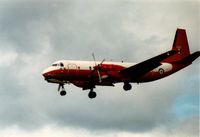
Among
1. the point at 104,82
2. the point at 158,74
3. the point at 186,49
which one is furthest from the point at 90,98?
the point at 186,49

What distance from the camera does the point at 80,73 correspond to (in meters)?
57.4

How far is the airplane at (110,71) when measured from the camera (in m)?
56.8

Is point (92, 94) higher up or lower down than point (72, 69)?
lower down

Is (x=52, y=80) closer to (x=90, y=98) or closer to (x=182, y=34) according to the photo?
(x=90, y=98)

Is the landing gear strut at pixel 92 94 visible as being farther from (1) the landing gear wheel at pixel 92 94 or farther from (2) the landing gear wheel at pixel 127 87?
(2) the landing gear wheel at pixel 127 87

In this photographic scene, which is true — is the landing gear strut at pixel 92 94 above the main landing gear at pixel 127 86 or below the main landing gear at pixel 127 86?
below

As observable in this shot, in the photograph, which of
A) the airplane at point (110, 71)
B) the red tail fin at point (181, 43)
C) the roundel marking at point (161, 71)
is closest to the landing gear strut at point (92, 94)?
the airplane at point (110, 71)

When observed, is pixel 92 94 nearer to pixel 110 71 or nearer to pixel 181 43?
pixel 110 71

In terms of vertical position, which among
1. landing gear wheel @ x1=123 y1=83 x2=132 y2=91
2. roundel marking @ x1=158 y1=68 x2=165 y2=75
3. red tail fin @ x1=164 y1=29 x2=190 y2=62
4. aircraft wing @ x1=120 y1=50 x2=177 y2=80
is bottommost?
landing gear wheel @ x1=123 y1=83 x2=132 y2=91

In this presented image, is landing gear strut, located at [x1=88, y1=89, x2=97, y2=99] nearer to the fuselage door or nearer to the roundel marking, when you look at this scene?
the fuselage door

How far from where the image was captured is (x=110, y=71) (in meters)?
60.3

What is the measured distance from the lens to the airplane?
56812mm

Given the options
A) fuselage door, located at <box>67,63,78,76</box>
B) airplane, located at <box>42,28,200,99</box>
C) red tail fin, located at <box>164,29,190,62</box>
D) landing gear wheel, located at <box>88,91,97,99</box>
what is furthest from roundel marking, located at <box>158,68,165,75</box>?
fuselage door, located at <box>67,63,78,76</box>

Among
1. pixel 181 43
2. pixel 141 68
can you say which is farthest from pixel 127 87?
pixel 181 43
